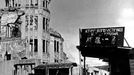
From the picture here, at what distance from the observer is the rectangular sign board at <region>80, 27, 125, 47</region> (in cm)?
2196

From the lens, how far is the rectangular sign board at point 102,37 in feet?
72.0

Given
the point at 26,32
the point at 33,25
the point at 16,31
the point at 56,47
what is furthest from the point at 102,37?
the point at 56,47

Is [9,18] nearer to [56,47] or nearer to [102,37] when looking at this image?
[56,47]

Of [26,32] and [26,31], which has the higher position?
[26,31]

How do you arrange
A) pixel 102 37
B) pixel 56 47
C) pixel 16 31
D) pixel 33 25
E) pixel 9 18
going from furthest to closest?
pixel 56 47
pixel 16 31
pixel 9 18
pixel 33 25
pixel 102 37

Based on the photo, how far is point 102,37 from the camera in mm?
22422

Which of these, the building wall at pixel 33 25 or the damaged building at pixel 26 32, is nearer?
the building wall at pixel 33 25

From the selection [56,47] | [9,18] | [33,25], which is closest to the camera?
[33,25]

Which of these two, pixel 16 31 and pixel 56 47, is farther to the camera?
pixel 56 47

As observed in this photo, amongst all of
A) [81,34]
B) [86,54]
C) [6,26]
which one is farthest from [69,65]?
[81,34]

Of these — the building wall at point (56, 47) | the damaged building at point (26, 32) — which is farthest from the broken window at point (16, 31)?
the building wall at point (56, 47)

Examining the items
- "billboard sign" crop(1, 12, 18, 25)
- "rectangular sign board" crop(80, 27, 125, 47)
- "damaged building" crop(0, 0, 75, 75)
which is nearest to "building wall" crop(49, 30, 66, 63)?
"damaged building" crop(0, 0, 75, 75)

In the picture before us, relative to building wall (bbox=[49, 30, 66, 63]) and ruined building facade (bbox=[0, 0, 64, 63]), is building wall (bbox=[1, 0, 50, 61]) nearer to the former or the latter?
ruined building facade (bbox=[0, 0, 64, 63])

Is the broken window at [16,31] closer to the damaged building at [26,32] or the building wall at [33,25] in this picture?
the damaged building at [26,32]
